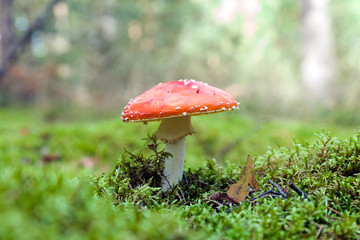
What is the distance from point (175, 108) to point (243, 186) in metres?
0.56

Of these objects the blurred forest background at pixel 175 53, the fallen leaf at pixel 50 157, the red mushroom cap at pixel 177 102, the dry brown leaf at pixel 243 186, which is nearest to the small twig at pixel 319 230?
the dry brown leaf at pixel 243 186

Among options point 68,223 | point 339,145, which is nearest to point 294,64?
point 339,145

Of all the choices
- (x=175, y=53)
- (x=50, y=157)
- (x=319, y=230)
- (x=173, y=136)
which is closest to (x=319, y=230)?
(x=319, y=230)

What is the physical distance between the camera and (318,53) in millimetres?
8375

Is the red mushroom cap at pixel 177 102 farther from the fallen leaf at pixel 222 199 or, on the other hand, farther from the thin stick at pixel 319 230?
the thin stick at pixel 319 230

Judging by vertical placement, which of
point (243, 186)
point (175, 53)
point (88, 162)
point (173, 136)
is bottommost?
point (88, 162)

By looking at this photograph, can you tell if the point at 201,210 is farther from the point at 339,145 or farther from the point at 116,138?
the point at 116,138

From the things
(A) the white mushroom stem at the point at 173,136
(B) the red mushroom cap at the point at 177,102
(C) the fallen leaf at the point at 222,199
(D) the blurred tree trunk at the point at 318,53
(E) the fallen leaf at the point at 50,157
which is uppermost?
(D) the blurred tree trunk at the point at 318,53

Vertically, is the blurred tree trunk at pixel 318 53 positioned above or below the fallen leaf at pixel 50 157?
above

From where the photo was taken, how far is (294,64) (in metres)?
15.8

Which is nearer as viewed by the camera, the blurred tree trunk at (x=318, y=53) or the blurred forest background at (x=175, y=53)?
the blurred tree trunk at (x=318, y=53)

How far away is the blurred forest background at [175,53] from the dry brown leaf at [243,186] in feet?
23.2

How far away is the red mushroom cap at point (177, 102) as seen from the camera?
1.45m

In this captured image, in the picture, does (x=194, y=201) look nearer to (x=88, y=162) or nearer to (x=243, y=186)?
(x=243, y=186)
